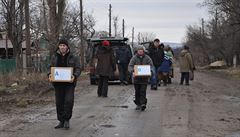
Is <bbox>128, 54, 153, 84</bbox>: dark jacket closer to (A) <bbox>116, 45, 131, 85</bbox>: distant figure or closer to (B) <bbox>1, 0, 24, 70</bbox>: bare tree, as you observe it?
(A) <bbox>116, 45, 131, 85</bbox>: distant figure

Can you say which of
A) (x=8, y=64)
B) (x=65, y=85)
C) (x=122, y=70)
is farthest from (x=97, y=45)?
(x=8, y=64)

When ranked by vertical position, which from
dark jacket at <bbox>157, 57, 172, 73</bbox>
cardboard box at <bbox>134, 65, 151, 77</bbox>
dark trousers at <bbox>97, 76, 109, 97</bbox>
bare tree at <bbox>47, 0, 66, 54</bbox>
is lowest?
dark trousers at <bbox>97, 76, 109, 97</bbox>

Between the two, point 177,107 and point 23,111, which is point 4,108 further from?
point 177,107

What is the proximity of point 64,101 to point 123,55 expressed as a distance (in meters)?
12.0

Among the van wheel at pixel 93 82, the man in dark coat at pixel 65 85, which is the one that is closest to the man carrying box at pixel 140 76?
the man in dark coat at pixel 65 85

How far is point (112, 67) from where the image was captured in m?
17.0

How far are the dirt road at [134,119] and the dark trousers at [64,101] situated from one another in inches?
13.3

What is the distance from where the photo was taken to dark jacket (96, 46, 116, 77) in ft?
55.6

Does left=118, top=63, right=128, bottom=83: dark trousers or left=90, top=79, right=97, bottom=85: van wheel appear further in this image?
left=90, top=79, right=97, bottom=85: van wheel

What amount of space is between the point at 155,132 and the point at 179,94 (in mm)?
8106

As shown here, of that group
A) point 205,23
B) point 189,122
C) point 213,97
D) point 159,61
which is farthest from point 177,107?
point 205,23

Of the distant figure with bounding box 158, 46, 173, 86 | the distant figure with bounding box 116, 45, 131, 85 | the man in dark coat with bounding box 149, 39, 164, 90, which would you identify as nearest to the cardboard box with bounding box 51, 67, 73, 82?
the man in dark coat with bounding box 149, 39, 164, 90

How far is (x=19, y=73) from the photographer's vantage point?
2734 cm

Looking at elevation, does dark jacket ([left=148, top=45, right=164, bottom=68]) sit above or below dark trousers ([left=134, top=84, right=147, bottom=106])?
above
